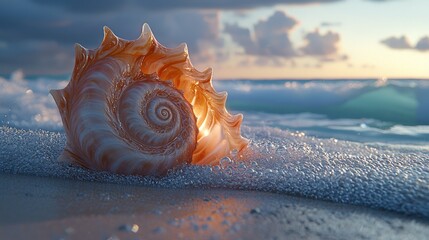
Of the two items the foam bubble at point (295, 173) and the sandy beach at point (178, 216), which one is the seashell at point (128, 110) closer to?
the foam bubble at point (295, 173)

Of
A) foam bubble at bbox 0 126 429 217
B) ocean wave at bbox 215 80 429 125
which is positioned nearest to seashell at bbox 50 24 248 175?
foam bubble at bbox 0 126 429 217

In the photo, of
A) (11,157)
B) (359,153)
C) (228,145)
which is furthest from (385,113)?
(11,157)

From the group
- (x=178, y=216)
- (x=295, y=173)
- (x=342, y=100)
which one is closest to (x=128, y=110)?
(x=178, y=216)

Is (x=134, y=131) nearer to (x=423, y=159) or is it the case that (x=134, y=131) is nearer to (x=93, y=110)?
(x=93, y=110)

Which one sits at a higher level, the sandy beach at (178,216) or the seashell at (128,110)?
the seashell at (128,110)

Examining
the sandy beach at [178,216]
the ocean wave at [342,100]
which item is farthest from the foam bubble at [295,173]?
the ocean wave at [342,100]

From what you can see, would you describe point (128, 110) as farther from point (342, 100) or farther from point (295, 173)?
point (342, 100)

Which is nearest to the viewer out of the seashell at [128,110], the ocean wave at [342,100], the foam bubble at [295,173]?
the foam bubble at [295,173]
